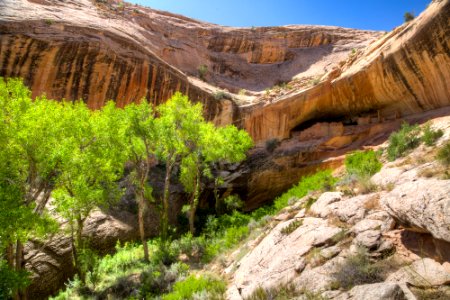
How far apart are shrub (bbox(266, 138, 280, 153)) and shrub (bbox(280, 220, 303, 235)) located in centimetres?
1602

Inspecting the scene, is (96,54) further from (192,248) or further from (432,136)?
(432,136)

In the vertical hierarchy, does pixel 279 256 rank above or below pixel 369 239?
below

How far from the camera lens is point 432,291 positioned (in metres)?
4.30

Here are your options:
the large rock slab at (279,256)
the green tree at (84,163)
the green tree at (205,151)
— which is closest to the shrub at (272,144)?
the green tree at (205,151)

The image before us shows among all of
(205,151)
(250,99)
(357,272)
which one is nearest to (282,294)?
(357,272)

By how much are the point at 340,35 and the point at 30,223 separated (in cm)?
4301

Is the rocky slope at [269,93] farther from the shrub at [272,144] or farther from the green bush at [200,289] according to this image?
the green bush at [200,289]

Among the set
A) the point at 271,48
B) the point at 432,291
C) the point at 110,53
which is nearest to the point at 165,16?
the point at 271,48

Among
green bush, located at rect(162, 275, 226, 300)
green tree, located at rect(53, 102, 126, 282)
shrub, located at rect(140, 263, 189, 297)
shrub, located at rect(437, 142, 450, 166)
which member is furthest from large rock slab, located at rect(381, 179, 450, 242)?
green tree, located at rect(53, 102, 126, 282)

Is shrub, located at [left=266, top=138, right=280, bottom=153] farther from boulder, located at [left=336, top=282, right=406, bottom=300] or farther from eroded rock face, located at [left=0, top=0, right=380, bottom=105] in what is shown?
boulder, located at [left=336, top=282, right=406, bottom=300]

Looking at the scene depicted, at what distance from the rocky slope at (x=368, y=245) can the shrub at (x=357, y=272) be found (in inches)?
1.8

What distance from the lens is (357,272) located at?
530 centimetres

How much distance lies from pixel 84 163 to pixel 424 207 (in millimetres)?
10660

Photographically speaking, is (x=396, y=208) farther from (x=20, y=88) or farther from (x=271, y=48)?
(x=271, y=48)
